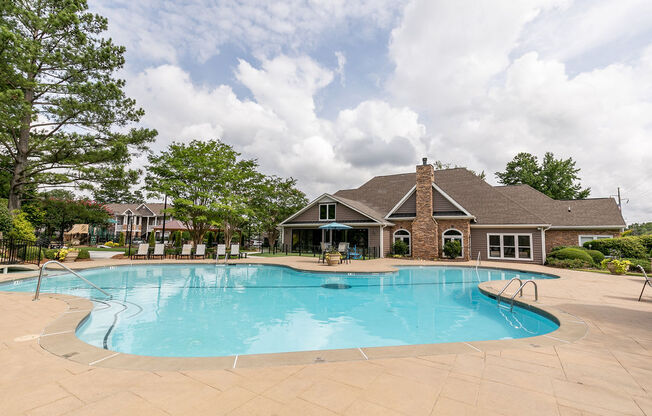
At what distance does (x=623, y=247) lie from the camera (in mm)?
17156

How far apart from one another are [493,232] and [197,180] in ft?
73.4

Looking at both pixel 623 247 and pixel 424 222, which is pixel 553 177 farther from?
pixel 424 222

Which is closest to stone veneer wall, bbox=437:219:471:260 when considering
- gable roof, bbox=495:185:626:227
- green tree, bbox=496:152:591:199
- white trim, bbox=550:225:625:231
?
white trim, bbox=550:225:625:231

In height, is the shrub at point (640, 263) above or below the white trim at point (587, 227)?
below

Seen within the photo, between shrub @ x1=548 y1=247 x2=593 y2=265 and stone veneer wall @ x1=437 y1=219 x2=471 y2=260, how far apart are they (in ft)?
16.4

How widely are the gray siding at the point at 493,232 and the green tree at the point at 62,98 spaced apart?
24.1m

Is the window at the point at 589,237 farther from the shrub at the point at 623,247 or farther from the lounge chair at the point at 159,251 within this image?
the lounge chair at the point at 159,251

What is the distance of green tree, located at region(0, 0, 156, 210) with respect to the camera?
14578 mm

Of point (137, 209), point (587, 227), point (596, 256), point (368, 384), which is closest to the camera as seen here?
point (368, 384)

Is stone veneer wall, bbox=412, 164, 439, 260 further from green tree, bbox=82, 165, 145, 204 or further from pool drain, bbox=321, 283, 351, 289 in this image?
green tree, bbox=82, 165, 145, 204

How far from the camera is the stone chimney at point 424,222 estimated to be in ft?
69.2

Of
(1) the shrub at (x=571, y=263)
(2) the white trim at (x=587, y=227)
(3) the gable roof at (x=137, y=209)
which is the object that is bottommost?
(1) the shrub at (x=571, y=263)

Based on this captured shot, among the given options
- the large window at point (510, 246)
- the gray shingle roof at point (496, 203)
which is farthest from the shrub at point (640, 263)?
the large window at point (510, 246)

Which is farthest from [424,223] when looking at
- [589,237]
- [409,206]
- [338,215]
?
[589,237]
